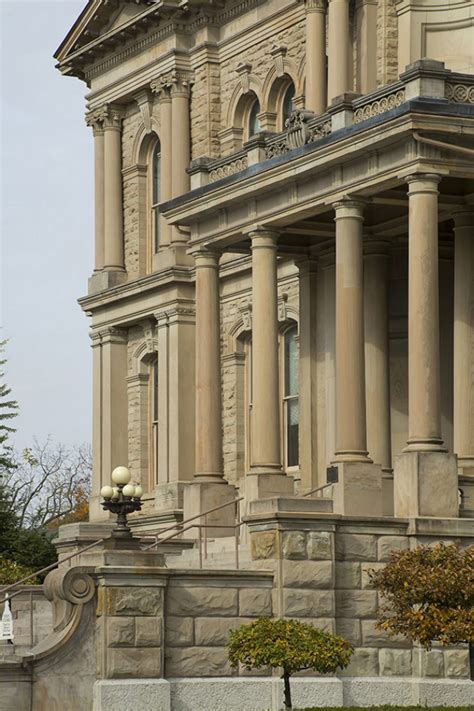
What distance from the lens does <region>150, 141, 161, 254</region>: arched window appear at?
50.1 m

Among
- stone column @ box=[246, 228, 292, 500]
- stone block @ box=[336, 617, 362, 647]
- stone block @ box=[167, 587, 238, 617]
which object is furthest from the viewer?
stone column @ box=[246, 228, 292, 500]

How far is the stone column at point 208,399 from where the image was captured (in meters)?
38.9

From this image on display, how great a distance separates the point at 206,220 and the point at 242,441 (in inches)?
345

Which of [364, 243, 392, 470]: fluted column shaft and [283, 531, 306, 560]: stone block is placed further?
[364, 243, 392, 470]: fluted column shaft

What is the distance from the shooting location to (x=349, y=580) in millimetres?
31547

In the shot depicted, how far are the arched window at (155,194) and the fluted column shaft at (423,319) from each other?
17659mm

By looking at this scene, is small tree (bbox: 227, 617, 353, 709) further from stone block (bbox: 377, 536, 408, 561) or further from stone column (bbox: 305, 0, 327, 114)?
stone column (bbox: 305, 0, 327, 114)

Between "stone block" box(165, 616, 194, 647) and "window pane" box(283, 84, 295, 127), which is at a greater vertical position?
"window pane" box(283, 84, 295, 127)

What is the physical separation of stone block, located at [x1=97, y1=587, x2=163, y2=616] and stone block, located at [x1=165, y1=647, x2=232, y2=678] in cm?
81

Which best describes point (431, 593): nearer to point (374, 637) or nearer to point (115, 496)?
point (374, 637)

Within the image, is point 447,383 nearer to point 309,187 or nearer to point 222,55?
point 309,187

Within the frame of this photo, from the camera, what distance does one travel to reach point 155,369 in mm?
50125

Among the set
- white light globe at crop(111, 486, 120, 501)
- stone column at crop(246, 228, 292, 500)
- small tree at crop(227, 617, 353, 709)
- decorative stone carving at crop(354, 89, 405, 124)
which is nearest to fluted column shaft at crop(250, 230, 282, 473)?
stone column at crop(246, 228, 292, 500)

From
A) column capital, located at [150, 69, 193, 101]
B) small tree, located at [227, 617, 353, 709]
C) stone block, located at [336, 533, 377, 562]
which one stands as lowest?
small tree, located at [227, 617, 353, 709]
